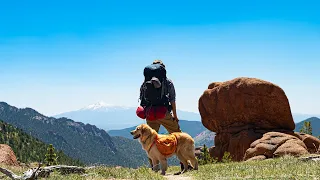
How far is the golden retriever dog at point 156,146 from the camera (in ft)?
39.1

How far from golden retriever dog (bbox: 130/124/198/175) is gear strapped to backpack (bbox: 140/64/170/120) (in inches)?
54.3

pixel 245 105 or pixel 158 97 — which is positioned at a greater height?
pixel 158 97

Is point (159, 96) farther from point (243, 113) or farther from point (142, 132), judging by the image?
point (243, 113)

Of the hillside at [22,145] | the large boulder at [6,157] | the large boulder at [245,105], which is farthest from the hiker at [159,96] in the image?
the hillside at [22,145]

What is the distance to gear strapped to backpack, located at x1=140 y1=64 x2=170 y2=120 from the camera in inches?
527

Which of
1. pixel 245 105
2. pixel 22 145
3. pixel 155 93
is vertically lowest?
pixel 22 145

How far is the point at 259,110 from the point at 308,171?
28.4m

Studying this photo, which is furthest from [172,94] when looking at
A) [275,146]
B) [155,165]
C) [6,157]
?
[275,146]

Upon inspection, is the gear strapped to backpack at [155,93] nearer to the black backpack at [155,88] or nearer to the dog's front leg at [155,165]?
the black backpack at [155,88]

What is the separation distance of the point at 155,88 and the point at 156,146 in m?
2.52

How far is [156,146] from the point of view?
39.4ft

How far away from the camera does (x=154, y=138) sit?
1200 centimetres

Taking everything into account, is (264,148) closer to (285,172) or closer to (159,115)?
(159,115)

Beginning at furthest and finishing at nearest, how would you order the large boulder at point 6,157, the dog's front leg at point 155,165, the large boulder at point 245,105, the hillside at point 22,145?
1. the hillside at point 22,145
2. the large boulder at point 245,105
3. the large boulder at point 6,157
4. the dog's front leg at point 155,165
